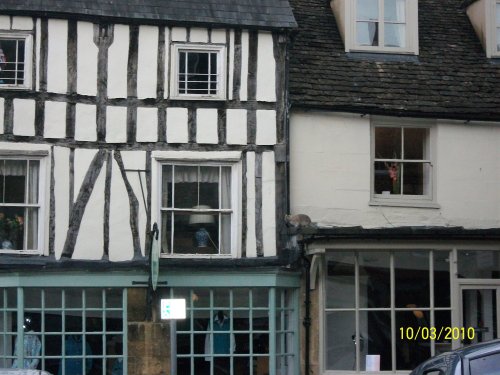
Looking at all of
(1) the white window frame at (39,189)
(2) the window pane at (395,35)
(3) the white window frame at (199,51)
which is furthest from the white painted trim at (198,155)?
(2) the window pane at (395,35)

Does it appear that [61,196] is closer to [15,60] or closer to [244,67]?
[15,60]

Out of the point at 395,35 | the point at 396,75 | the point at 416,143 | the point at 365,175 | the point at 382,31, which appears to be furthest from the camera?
the point at 395,35

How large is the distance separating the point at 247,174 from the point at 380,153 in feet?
8.10

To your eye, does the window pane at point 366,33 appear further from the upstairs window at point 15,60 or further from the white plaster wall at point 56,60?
the upstairs window at point 15,60

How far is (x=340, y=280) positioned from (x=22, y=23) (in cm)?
657

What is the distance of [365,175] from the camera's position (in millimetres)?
17750

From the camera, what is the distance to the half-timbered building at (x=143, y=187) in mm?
16531

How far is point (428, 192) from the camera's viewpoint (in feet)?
59.3

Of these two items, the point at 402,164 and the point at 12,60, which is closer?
the point at 12,60

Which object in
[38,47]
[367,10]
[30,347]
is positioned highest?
[367,10]

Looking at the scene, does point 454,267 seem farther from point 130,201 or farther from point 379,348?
point 130,201

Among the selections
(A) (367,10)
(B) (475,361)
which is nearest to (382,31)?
(A) (367,10)

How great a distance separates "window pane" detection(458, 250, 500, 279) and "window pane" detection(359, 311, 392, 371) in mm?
1501

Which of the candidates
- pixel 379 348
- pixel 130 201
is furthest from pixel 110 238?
pixel 379 348
